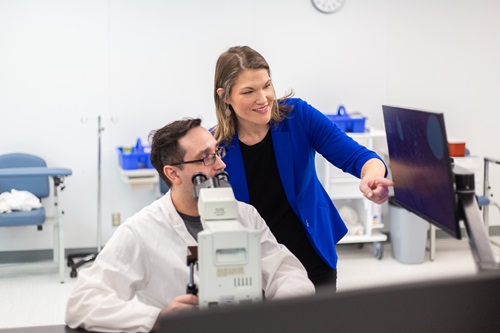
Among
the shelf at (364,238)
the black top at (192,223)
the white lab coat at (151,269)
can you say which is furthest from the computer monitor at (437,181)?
the shelf at (364,238)

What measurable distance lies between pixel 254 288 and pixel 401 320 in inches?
17.9

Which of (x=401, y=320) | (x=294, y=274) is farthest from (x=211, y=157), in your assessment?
(x=401, y=320)

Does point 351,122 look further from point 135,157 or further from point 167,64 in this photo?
point 135,157

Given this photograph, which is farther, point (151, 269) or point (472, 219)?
point (151, 269)

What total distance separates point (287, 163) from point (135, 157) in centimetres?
262

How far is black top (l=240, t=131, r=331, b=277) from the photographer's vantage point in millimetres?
2326

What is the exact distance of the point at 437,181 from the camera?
141cm

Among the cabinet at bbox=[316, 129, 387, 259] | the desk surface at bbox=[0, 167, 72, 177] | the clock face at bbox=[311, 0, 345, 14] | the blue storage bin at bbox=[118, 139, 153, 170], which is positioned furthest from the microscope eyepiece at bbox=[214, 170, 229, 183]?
the clock face at bbox=[311, 0, 345, 14]

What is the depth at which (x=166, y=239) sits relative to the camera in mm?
1915

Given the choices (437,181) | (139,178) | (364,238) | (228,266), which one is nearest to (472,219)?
(437,181)

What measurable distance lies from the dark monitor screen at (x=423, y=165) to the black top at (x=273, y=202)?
658mm

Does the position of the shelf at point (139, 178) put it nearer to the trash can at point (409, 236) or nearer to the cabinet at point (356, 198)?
the cabinet at point (356, 198)

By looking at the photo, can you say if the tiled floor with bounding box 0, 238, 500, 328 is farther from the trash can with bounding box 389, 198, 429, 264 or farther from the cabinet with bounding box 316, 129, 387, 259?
the cabinet with bounding box 316, 129, 387, 259

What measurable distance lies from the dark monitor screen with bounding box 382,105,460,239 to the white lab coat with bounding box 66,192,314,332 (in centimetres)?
37
